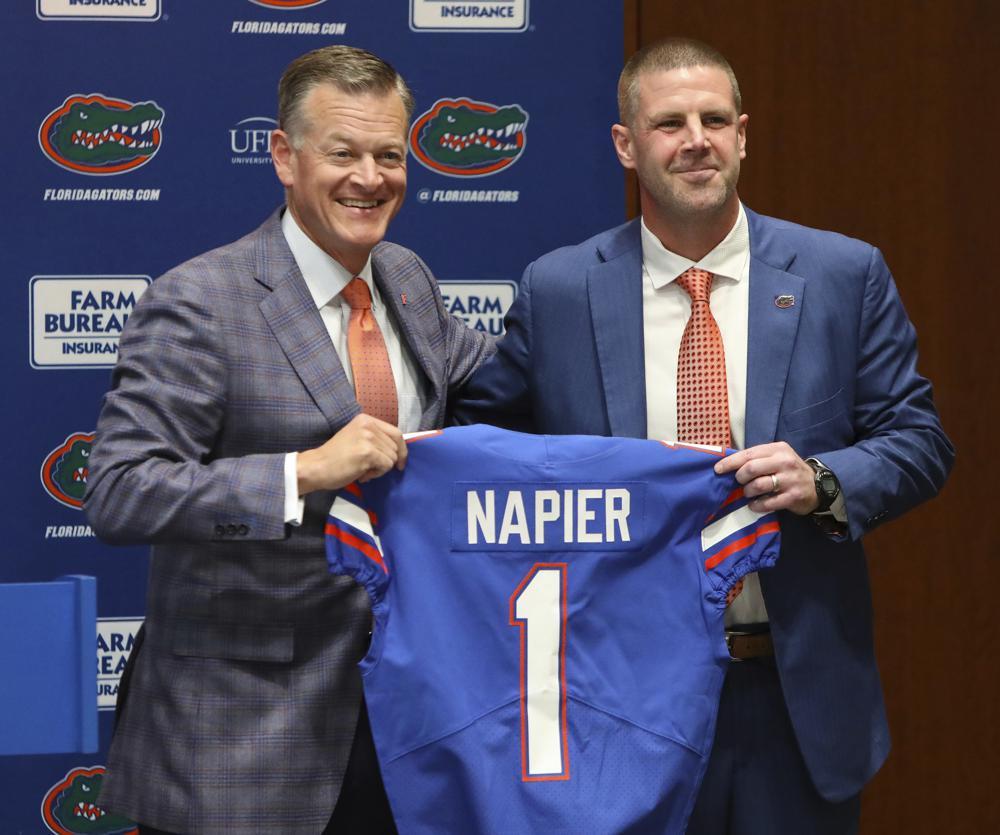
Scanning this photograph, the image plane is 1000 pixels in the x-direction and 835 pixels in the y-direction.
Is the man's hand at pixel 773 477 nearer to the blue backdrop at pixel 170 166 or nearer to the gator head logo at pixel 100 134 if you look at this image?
the blue backdrop at pixel 170 166

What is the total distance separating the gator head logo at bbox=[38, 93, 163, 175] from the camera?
3.07 metres

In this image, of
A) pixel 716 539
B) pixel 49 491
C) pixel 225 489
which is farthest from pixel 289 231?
pixel 49 491

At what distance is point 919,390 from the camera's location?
2156mm

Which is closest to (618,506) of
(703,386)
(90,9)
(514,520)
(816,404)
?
(514,520)


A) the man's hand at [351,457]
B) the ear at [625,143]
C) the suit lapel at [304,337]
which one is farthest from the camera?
the ear at [625,143]

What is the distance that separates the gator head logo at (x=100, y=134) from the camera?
10.1 ft

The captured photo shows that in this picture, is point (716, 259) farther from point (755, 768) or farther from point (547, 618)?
point (755, 768)

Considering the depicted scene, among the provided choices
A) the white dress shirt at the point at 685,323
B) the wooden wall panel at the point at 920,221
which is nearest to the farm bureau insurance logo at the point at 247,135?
the wooden wall panel at the point at 920,221

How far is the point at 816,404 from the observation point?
210 cm

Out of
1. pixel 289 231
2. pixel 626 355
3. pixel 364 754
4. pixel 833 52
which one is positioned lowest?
pixel 364 754

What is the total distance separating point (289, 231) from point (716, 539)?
0.83 metres

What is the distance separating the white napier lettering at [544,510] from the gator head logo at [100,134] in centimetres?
157

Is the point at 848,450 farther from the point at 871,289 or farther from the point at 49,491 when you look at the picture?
the point at 49,491

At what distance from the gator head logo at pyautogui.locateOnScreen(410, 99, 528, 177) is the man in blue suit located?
90 centimetres
